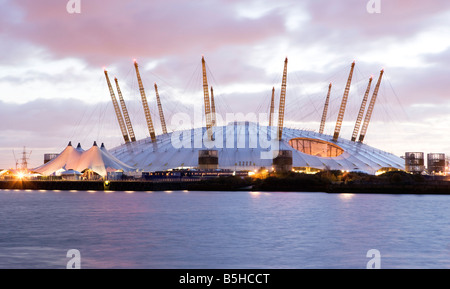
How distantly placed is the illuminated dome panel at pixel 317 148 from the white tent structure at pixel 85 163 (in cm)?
4648

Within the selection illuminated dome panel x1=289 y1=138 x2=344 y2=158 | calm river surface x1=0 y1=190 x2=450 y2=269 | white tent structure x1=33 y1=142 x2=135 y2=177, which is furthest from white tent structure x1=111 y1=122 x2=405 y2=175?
calm river surface x1=0 y1=190 x2=450 y2=269

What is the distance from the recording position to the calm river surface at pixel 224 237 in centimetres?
3418

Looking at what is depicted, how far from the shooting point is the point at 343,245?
135ft

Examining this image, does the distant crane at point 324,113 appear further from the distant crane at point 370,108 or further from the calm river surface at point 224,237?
the calm river surface at point 224,237

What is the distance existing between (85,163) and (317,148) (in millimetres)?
61805

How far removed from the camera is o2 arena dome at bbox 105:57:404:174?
141 m

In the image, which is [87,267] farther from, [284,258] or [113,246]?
[284,258]

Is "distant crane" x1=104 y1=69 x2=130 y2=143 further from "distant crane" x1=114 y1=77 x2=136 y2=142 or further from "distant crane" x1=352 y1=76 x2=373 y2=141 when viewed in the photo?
"distant crane" x1=352 y1=76 x2=373 y2=141

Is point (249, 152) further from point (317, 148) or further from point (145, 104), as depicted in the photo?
point (145, 104)

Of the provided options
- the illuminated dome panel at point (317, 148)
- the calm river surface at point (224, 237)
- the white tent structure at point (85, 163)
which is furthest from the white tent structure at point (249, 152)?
the calm river surface at point (224, 237)

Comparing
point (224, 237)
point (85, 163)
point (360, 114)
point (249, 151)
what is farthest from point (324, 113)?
point (224, 237)

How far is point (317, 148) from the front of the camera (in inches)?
6186
